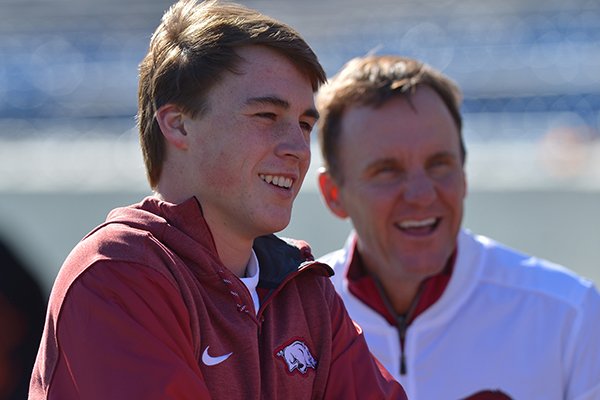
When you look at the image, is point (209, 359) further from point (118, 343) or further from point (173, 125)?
point (173, 125)

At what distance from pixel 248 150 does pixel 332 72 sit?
240 inches

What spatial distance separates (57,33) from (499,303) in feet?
23.1

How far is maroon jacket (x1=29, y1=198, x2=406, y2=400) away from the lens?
132cm

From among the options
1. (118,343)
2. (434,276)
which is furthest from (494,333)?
(118,343)

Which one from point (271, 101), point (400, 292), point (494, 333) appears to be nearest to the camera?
point (271, 101)

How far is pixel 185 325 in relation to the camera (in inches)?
55.9

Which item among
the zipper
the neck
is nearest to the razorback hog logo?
the zipper


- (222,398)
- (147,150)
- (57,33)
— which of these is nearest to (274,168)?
(147,150)

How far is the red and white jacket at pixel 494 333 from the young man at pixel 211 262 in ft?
2.37

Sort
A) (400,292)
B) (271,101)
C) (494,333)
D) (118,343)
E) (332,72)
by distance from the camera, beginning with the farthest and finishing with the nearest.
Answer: (332,72)
(400,292)
(494,333)
(271,101)
(118,343)

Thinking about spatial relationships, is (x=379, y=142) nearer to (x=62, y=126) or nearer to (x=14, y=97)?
(x=62, y=126)

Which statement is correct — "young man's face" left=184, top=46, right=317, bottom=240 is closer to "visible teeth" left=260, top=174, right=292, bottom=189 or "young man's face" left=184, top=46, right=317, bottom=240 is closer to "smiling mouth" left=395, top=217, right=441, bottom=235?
"visible teeth" left=260, top=174, right=292, bottom=189

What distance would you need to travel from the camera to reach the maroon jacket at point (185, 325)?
132 cm

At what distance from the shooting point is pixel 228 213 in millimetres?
1565
